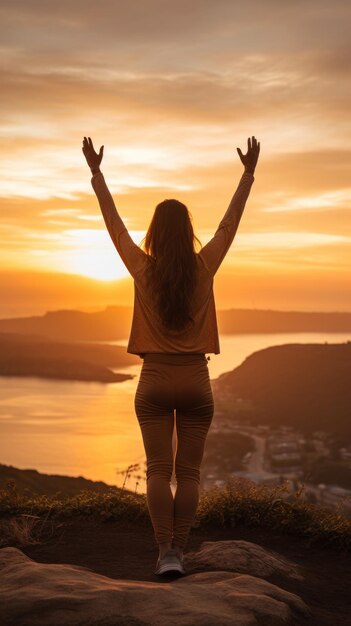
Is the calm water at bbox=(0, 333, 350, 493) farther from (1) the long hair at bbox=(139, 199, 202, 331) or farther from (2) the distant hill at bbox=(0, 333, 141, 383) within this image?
(1) the long hair at bbox=(139, 199, 202, 331)

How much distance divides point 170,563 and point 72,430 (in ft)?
257

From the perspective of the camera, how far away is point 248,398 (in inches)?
4825

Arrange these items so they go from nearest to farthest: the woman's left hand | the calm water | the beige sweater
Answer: the beige sweater, the woman's left hand, the calm water

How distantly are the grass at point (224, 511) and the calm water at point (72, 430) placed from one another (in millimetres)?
33625

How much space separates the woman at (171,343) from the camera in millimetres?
4211

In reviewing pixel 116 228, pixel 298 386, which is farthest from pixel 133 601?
pixel 298 386

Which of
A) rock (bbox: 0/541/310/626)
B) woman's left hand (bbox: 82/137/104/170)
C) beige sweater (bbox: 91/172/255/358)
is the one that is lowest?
rock (bbox: 0/541/310/626)

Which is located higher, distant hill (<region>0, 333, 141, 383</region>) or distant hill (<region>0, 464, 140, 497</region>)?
distant hill (<region>0, 333, 141, 383</region>)

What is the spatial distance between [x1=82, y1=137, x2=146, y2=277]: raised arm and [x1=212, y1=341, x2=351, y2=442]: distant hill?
3533 inches

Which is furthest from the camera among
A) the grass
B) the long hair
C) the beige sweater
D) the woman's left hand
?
the grass

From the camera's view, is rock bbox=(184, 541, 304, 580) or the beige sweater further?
rock bbox=(184, 541, 304, 580)

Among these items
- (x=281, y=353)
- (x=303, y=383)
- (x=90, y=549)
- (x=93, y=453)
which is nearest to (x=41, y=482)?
(x=93, y=453)

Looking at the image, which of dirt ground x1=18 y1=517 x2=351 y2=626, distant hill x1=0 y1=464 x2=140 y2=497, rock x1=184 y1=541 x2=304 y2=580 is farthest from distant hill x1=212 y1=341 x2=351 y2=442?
rock x1=184 y1=541 x2=304 y2=580

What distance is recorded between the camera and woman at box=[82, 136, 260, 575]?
421 centimetres
